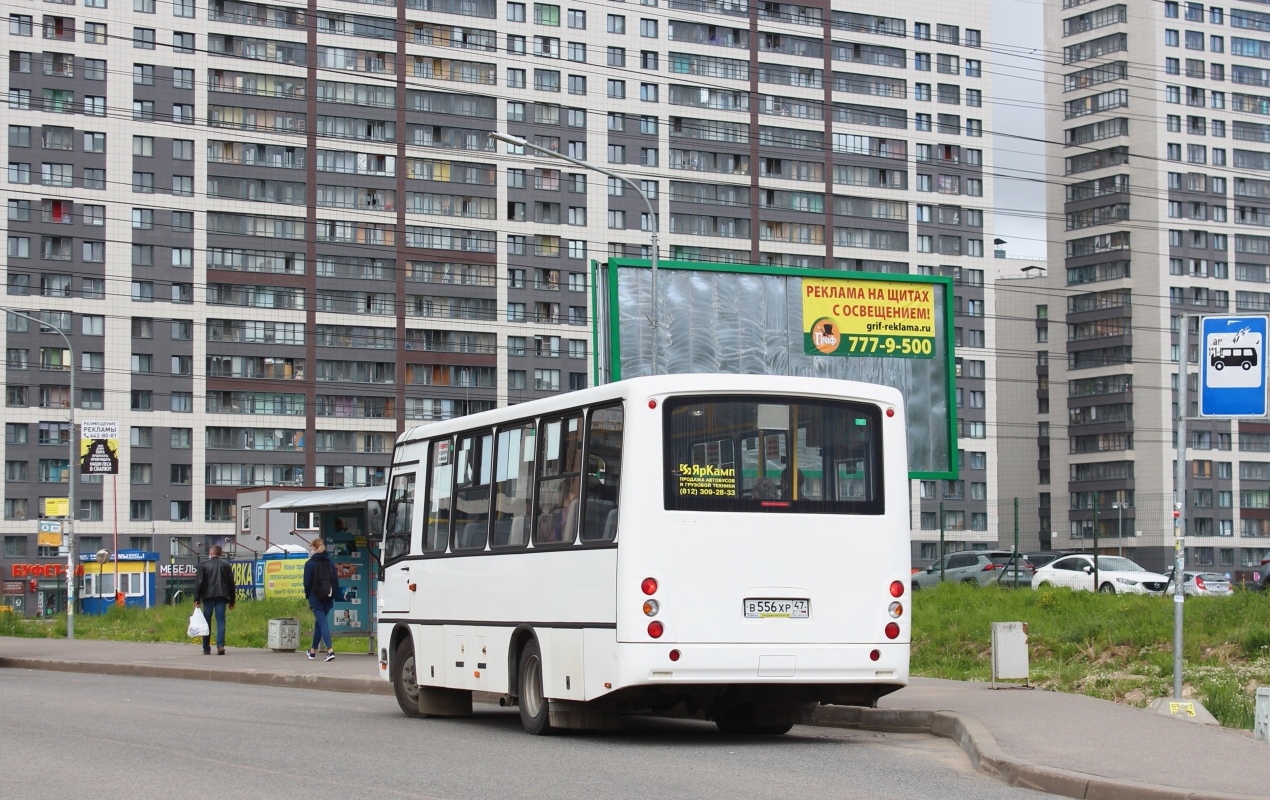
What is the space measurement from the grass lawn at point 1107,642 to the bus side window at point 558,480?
19.7 feet

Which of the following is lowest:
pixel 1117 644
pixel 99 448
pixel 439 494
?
pixel 1117 644

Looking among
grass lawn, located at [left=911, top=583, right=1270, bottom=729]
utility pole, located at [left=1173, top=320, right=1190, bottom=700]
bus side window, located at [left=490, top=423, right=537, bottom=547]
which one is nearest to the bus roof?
bus side window, located at [left=490, top=423, right=537, bottom=547]

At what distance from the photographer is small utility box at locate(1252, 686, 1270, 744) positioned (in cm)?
1309

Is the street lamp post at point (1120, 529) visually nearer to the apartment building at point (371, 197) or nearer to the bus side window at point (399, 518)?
the apartment building at point (371, 197)

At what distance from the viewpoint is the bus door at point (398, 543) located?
18.4m

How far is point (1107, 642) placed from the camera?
22.9 meters

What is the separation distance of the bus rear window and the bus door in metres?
4.86

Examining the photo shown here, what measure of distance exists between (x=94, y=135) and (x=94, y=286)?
8.87 metres

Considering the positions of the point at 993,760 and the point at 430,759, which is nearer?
the point at 993,760

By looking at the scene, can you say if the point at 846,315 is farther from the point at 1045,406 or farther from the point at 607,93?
the point at 1045,406

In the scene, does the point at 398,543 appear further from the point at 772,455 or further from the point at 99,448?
the point at 99,448

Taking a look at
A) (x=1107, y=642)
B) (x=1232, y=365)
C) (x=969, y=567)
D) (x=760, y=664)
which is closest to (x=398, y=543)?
(x=760, y=664)

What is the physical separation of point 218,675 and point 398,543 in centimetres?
875

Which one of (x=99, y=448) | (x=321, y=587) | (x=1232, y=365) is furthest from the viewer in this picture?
(x=99, y=448)
